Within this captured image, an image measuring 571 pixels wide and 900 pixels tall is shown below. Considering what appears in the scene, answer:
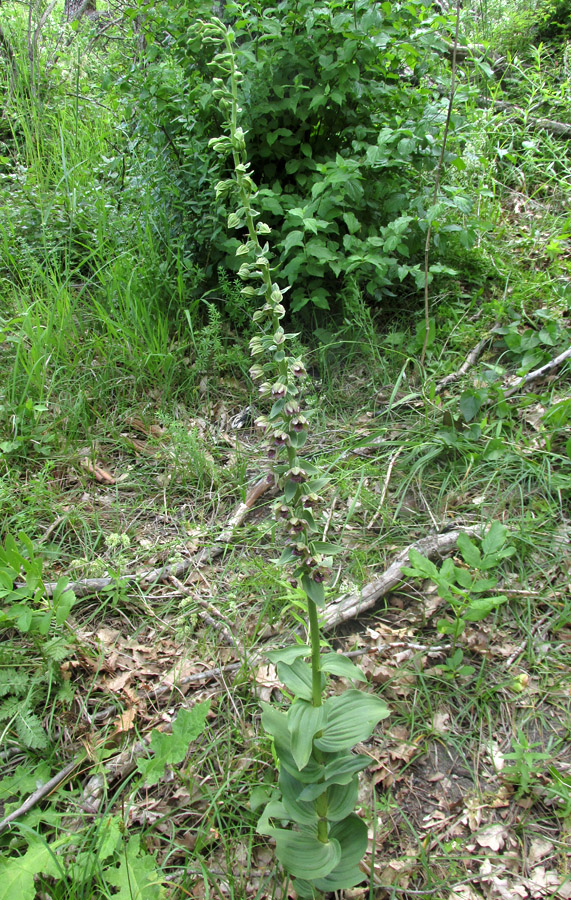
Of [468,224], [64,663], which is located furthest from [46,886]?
[468,224]

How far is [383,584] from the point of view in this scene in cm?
249

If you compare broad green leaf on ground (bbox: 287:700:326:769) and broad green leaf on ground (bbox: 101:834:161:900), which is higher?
broad green leaf on ground (bbox: 287:700:326:769)

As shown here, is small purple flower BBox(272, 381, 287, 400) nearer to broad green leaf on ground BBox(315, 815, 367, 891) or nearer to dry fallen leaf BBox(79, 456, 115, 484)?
broad green leaf on ground BBox(315, 815, 367, 891)

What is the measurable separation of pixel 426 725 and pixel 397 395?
187 centimetres

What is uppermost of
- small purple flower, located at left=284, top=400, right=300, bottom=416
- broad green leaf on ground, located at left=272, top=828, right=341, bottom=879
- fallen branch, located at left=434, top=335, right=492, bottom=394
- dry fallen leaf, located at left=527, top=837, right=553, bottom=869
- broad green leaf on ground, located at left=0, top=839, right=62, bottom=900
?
small purple flower, located at left=284, top=400, right=300, bottom=416

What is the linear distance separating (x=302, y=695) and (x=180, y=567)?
1202 mm

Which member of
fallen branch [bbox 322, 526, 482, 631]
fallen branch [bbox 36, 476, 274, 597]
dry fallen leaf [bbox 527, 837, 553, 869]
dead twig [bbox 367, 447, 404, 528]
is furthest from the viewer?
dead twig [bbox 367, 447, 404, 528]

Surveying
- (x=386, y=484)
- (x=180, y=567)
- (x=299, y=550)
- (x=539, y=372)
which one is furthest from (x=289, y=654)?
(x=539, y=372)

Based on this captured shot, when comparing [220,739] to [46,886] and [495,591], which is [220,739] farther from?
[495,591]

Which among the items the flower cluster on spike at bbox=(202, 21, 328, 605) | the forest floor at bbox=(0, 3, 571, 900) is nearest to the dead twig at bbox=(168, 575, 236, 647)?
the forest floor at bbox=(0, 3, 571, 900)

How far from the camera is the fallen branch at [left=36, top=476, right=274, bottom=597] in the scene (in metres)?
2.62

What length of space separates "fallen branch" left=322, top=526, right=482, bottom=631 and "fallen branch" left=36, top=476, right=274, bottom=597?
619 mm

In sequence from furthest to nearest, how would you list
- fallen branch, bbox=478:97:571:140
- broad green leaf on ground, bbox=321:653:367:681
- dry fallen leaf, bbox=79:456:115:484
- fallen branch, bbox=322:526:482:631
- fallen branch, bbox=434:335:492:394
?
1. fallen branch, bbox=478:97:571:140
2. fallen branch, bbox=434:335:492:394
3. dry fallen leaf, bbox=79:456:115:484
4. fallen branch, bbox=322:526:482:631
5. broad green leaf on ground, bbox=321:653:367:681

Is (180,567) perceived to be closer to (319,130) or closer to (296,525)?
(296,525)
